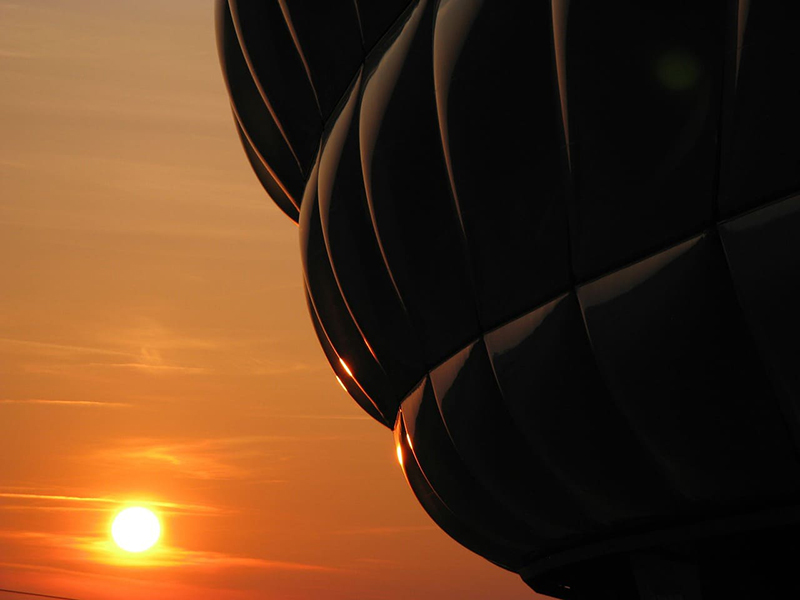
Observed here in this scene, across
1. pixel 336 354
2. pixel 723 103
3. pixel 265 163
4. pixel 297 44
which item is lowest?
pixel 723 103

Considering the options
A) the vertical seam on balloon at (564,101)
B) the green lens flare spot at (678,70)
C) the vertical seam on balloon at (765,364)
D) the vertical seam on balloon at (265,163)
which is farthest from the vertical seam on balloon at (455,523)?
the green lens flare spot at (678,70)

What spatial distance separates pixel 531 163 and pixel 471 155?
1.28ft

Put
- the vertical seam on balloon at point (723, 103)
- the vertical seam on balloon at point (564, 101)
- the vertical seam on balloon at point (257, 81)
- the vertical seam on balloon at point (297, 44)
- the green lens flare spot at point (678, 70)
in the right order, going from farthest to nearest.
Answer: the vertical seam on balloon at point (257, 81) → the vertical seam on balloon at point (297, 44) → the vertical seam on balloon at point (564, 101) → the green lens flare spot at point (678, 70) → the vertical seam on balloon at point (723, 103)

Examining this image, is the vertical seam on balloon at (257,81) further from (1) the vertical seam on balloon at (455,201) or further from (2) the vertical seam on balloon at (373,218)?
(1) the vertical seam on balloon at (455,201)

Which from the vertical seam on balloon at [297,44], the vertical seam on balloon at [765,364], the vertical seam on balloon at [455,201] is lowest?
the vertical seam on balloon at [765,364]

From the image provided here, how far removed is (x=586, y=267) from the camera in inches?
189

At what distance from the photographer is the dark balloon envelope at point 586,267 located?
4.25 meters

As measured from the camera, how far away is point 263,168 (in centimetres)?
970

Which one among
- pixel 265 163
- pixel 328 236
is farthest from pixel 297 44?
pixel 265 163

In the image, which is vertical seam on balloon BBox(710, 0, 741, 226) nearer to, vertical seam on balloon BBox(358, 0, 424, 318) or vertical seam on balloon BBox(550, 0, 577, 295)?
vertical seam on balloon BBox(550, 0, 577, 295)

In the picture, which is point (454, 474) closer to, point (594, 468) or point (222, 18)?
point (594, 468)

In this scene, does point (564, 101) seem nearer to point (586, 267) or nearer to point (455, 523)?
point (586, 267)

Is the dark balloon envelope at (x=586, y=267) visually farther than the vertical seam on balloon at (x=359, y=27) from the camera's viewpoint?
No

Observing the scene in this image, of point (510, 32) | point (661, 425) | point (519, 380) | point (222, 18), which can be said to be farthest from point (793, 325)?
point (222, 18)
